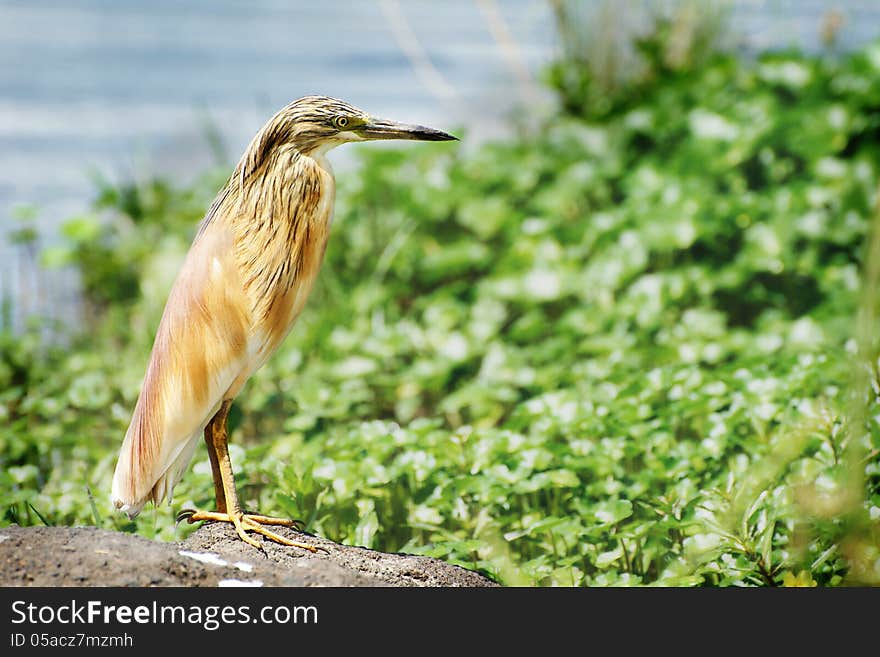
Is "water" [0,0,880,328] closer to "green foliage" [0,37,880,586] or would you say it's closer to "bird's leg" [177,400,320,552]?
"green foliage" [0,37,880,586]

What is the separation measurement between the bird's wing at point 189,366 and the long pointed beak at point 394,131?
1.22 ft

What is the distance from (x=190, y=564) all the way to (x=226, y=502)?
0.71ft

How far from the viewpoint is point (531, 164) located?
486 cm

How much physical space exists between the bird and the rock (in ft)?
0.20

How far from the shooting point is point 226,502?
2.30 metres

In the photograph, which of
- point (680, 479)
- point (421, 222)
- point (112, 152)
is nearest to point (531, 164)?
point (421, 222)

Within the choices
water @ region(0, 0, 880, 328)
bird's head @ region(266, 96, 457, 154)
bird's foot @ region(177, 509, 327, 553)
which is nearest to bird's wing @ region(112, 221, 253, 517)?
bird's foot @ region(177, 509, 327, 553)

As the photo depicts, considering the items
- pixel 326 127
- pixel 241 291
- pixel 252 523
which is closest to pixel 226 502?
pixel 252 523

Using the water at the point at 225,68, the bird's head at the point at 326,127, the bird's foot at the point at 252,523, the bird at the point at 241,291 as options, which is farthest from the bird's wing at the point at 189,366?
the water at the point at 225,68

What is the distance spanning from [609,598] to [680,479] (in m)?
0.55

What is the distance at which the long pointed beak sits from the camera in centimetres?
228

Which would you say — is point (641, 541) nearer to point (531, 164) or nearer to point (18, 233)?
point (531, 164)

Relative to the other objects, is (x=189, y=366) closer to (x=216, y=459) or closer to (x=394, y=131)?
(x=216, y=459)

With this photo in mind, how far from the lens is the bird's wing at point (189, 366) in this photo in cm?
222
